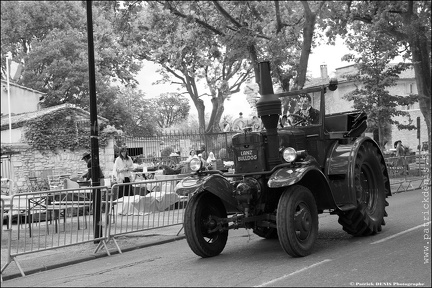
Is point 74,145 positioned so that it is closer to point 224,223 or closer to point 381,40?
point 381,40

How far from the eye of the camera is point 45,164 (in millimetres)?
23859

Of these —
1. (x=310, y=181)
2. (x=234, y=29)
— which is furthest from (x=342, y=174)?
(x=234, y=29)

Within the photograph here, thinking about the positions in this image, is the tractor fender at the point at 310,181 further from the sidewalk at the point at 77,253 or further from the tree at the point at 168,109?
the tree at the point at 168,109

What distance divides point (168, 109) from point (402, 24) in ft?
197

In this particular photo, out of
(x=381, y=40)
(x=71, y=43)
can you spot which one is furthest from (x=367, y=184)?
(x=71, y=43)

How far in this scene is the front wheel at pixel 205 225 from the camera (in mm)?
8203

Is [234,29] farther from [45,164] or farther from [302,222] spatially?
[302,222]

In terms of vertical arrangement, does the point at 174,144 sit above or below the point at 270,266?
above

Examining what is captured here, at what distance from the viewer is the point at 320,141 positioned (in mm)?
9141

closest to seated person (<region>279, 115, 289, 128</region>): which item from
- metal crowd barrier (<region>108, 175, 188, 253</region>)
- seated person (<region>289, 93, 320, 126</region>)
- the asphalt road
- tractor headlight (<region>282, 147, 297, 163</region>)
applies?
seated person (<region>289, 93, 320, 126</region>)

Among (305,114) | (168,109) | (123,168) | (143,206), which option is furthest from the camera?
(168,109)

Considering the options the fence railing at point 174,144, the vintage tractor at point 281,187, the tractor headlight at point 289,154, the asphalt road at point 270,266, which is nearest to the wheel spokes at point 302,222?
the vintage tractor at point 281,187

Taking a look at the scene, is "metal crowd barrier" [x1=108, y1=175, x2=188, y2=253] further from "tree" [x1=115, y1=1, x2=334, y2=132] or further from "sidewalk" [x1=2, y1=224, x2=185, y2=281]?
"tree" [x1=115, y1=1, x2=334, y2=132]

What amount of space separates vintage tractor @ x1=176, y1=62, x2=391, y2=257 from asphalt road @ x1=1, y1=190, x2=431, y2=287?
0.35 meters
